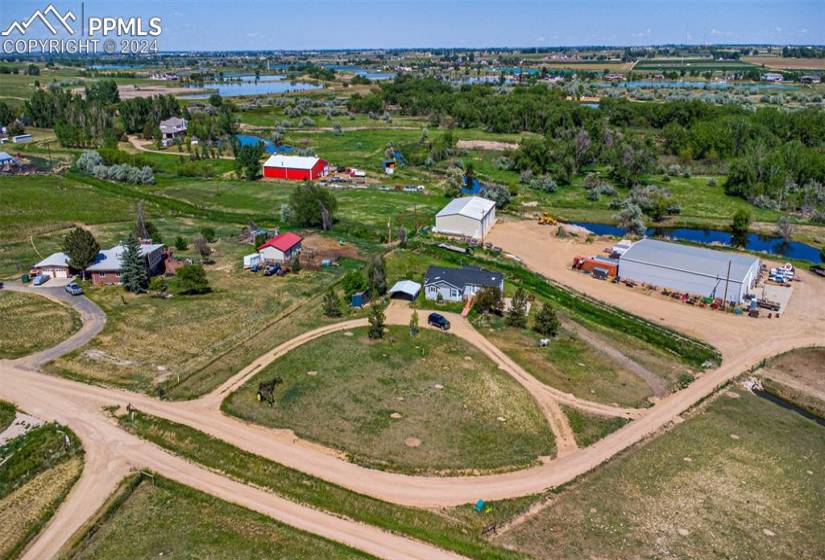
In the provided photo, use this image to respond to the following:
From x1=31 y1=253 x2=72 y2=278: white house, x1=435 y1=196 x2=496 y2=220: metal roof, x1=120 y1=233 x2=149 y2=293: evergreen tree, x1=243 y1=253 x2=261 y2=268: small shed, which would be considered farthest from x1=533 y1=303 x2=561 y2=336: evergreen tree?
x1=31 y1=253 x2=72 y2=278: white house

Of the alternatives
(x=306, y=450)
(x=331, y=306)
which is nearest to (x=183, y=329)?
(x=331, y=306)

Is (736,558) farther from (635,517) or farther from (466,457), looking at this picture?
(466,457)

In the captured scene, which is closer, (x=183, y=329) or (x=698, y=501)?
(x=698, y=501)

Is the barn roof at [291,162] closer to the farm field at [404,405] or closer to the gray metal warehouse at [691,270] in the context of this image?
the gray metal warehouse at [691,270]

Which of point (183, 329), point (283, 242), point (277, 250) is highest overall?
point (283, 242)

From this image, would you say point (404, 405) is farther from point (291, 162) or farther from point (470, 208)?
point (291, 162)

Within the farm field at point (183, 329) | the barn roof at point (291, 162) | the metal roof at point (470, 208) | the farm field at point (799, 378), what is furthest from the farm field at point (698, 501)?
the barn roof at point (291, 162)

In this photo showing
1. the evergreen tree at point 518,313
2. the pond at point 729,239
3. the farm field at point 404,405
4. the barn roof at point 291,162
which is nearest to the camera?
the farm field at point 404,405
